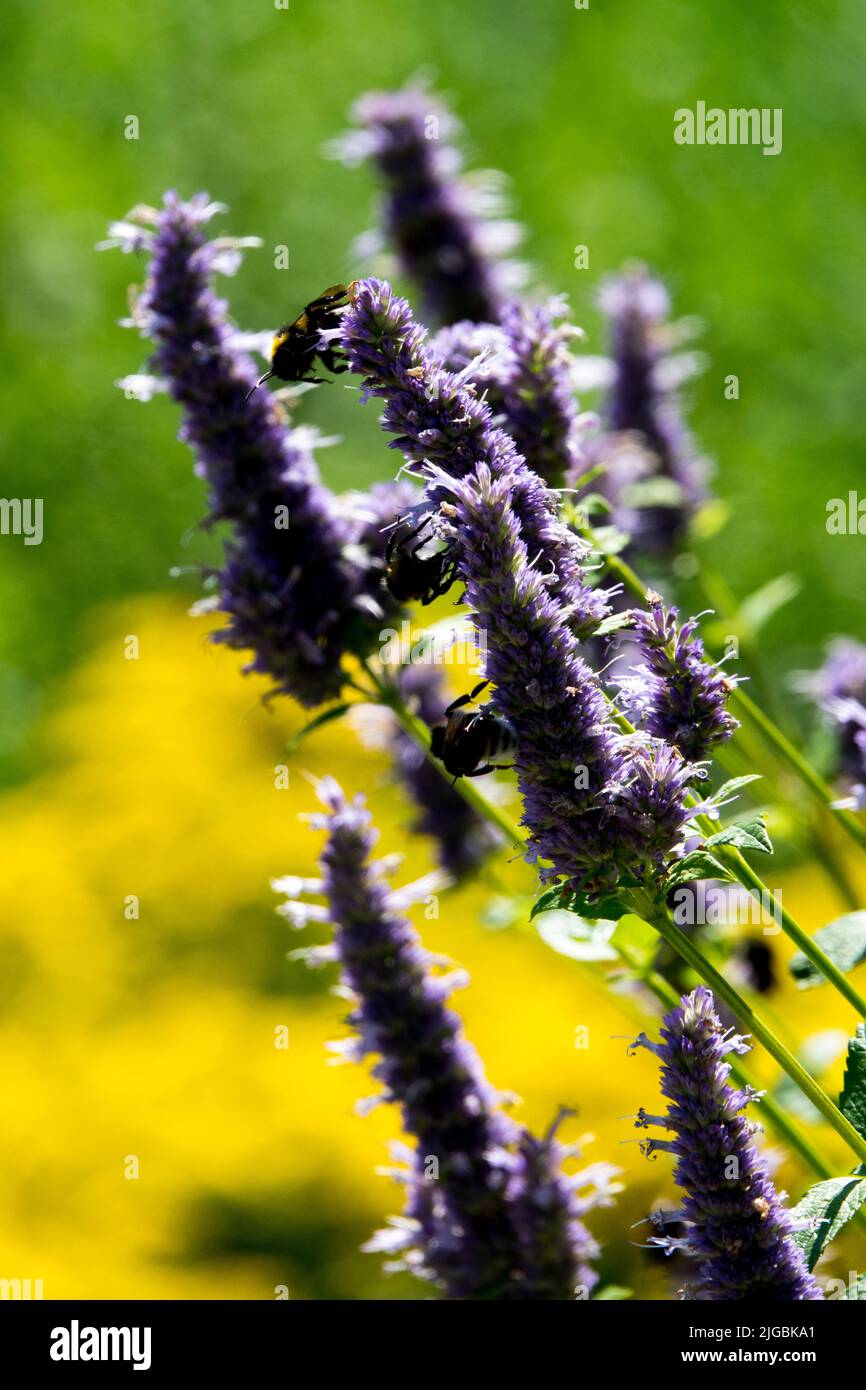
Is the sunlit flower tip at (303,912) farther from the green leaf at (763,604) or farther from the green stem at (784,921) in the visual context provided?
the green leaf at (763,604)

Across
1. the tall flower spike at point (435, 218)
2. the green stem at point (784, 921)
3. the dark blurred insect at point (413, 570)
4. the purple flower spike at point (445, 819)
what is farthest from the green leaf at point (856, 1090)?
the tall flower spike at point (435, 218)

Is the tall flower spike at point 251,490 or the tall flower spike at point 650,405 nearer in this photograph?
the tall flower spike at point 251,490

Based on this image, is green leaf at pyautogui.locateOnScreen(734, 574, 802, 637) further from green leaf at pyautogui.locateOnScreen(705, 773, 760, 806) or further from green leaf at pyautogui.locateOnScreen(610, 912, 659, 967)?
green leaf at pyautogui.locateOnScreen(705, 773, 760, 806)

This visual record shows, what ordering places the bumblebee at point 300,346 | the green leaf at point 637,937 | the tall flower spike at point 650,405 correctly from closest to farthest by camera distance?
the green leaf at point 637,937, the bumblebee at point 300,346, the tall flower spike at point 650,405

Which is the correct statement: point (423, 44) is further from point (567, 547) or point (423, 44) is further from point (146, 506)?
point (567, 547)

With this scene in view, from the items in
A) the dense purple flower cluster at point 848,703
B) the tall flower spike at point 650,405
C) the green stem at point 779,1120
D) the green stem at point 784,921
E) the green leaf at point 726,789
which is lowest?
the green stem at point 779,1120

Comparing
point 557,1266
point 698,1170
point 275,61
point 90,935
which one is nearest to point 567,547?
point 698,1170

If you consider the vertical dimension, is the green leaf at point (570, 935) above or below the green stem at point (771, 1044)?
above
